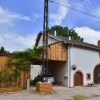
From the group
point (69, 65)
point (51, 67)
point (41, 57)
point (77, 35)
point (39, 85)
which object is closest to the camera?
point (39, 85)

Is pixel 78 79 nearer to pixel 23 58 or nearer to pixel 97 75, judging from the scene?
pixel 97 75

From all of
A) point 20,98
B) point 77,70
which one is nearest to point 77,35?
point 77,70

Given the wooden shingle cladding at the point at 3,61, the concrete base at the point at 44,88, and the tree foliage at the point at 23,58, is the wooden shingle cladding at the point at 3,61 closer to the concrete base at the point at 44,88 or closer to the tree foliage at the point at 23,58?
the tree foliage at the point at 23,58

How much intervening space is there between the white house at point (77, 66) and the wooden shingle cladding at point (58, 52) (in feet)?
1.08

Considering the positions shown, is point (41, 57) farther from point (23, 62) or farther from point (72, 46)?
point (72, 46)

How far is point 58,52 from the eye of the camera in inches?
1156

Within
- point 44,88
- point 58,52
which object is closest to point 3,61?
point 44,88

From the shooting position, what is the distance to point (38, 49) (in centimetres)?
2606

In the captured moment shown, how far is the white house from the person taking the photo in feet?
98.5

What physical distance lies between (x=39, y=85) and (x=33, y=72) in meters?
22.1

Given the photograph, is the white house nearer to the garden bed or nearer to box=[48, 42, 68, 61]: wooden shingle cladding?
box=[48, 42, 68, 61]: wooden shingle cladding

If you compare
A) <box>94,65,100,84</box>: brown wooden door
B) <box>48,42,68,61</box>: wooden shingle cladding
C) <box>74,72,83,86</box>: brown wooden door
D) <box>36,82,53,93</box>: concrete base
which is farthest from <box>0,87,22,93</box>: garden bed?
<box>94,65,100,84</box>: brown wooden door

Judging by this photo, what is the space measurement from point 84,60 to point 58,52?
4437 mm

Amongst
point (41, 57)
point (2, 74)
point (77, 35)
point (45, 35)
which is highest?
point (77, 35)
